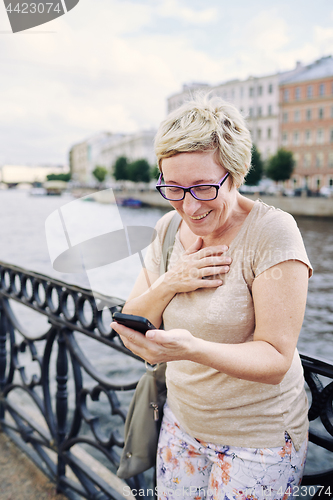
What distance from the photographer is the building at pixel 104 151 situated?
69.1 meters

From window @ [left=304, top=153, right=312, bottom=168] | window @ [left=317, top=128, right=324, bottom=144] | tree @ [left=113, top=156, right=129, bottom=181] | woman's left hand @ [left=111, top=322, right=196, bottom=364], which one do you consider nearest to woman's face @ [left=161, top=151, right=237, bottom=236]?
woman's left hand @ [left=111, top=322, right=196, bottom=364]

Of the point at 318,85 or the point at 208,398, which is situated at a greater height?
the point at 318,85

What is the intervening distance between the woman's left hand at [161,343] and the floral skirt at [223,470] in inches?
15.4

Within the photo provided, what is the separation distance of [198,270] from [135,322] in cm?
25

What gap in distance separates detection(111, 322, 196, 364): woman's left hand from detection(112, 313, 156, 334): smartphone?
0.05 ft

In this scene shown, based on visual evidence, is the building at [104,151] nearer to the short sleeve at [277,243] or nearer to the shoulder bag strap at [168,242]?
the shoulder bag strap at [168,242]

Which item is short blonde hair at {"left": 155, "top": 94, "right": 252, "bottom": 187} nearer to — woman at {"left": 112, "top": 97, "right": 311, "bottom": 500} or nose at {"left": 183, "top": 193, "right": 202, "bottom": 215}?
woman at {"left": 112, "top": 97, "right": 311, "bottom": 500}

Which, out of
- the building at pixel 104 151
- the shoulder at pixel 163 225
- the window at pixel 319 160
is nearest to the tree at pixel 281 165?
the window at pixel 319 160

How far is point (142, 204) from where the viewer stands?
139ft

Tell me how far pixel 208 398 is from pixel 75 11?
5.89 feet

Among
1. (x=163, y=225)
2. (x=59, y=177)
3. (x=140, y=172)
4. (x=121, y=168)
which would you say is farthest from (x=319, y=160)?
(x=59, y=177)

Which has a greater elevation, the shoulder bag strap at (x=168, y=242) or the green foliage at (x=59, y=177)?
the shoulder bag strap at (x=168, y=242)

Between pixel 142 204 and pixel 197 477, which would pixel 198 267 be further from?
pixel 142 204

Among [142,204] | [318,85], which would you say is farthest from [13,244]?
[318,85]
